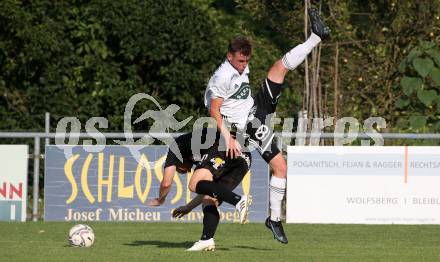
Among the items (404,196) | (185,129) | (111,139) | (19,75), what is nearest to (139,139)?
(111,139)

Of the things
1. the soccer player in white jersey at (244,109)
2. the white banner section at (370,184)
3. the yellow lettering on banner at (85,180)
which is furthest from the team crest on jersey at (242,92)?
the yellow lettering on banner at (85,180)

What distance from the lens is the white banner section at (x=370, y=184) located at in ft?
53.9

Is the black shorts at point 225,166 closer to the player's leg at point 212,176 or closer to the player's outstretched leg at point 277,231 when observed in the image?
the player's leg at point 212,176

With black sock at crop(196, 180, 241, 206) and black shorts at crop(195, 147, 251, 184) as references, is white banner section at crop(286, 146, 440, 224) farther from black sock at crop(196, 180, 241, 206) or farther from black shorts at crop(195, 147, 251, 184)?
black sock at crop(196, 180, 241, 206)

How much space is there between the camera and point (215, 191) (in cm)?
1114

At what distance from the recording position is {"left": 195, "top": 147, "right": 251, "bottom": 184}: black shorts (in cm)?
1137

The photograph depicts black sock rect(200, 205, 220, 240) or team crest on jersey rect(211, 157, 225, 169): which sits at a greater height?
team crest on jersey rect(211, 157, 225, 169)

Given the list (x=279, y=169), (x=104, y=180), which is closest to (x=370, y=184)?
(x=104, y=180)

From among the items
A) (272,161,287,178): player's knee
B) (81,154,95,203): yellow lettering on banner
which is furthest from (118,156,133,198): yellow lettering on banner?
(272,161,287,178): player's knee

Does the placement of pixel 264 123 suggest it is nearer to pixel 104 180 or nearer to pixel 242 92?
pixel 242 92

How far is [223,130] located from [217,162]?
0.44 metres

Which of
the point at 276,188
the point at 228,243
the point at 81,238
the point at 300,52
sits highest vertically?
the point at 300,52

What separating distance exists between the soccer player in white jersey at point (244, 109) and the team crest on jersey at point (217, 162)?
48mm

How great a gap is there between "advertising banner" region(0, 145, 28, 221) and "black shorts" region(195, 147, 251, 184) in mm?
5717
